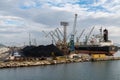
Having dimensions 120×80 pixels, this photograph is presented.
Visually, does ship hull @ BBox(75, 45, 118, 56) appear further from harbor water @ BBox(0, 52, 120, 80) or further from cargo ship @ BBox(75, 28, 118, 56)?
harbor water @ BBox(0, 52, 120, 80)

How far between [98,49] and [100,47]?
3.64 ft

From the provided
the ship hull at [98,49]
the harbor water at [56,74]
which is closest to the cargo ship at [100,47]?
the ship hull at [98,49]

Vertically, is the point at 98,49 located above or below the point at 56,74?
above

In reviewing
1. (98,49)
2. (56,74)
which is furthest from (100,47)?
(56,74)

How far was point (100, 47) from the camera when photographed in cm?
12650

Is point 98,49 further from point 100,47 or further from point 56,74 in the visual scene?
point 56,74

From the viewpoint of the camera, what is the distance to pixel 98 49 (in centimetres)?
12650

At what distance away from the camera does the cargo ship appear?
402 feet

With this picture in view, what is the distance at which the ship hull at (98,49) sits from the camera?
121713mm

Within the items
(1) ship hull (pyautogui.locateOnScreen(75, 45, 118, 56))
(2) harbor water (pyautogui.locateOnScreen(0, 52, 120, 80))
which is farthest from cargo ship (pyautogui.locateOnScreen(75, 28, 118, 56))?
(2) harbor water (pyautogui.locateOnScreen(0, 52, 120, 80))

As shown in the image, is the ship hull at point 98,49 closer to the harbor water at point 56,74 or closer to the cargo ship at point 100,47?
the cargo ship at point 100,47

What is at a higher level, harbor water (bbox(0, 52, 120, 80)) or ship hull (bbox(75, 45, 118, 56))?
ship hull (bbox(75, 45, 118, 56))

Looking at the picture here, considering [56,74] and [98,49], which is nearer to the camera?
[56,74]

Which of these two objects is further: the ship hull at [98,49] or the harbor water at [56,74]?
the ship hull at [98,49]
